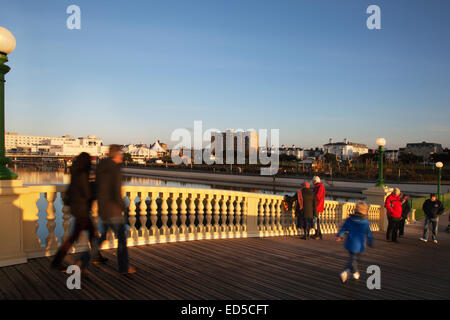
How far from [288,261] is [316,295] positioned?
1.61 m

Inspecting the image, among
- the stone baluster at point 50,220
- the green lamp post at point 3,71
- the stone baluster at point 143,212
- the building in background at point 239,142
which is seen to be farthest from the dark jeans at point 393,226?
the building in background at point 239,142

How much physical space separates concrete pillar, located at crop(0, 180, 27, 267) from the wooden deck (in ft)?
0.56

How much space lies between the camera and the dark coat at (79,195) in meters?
4.16

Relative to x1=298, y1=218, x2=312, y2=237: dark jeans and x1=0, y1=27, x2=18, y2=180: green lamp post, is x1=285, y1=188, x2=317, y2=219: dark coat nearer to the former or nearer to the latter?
x1=298, y1=218, x2=312, y2=237: dark jeans

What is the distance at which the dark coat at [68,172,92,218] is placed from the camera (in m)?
4.16

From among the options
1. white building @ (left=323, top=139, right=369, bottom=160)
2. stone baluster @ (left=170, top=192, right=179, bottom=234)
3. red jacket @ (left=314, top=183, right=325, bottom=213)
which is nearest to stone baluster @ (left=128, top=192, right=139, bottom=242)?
stone baluster @ (left=170, top=192, right=179, bottom=234)

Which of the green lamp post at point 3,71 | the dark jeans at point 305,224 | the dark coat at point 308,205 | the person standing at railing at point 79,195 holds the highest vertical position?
the green lamp post at point 3,71

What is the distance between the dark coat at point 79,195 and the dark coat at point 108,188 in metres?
0.16

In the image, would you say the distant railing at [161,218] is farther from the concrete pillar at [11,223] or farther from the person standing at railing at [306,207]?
the person standing at railing at [306,207]

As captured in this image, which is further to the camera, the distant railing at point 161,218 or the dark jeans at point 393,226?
the dark jeans at point 393,226
